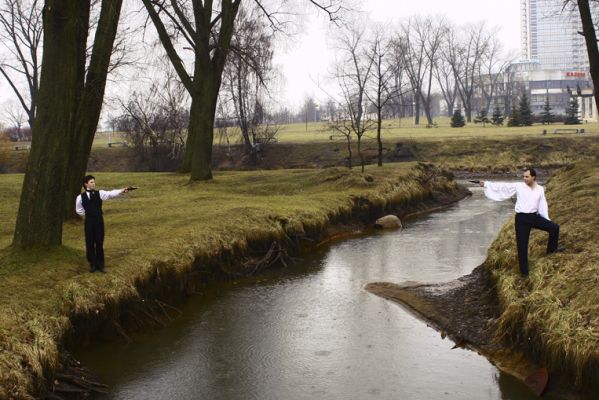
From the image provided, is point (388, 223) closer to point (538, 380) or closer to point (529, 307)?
point (529, 307)

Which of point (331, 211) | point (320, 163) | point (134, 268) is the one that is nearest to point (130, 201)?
→ point (331, 211)

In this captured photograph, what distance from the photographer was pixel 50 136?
1226 cm

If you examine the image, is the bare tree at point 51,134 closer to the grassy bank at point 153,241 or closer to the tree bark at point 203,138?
the grassy bank at point 153,241

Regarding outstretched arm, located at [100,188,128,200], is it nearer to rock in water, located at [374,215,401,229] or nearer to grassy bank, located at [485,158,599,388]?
grassy bank, located at [485,158,599,388]

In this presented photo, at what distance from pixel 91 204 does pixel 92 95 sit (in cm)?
613

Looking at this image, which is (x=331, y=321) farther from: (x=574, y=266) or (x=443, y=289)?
(x=574, y=266)

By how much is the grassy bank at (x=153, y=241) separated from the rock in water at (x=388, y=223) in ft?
2.97

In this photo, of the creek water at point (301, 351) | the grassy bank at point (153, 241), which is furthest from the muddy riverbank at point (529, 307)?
the grassy bank at point (153, 241)

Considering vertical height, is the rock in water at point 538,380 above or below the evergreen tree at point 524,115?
below

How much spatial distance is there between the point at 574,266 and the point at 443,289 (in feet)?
13.1

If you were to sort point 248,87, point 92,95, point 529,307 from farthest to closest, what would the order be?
point 248,87, point 92,95, point 529,307

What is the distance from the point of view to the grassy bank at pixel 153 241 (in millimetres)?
9617

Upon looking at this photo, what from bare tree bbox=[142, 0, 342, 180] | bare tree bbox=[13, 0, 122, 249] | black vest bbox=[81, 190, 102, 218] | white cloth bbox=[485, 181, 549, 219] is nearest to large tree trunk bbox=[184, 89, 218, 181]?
bare tree bbox=[142, 0, 342, 180]

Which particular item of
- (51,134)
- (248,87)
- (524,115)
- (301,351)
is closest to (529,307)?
(301,351)
